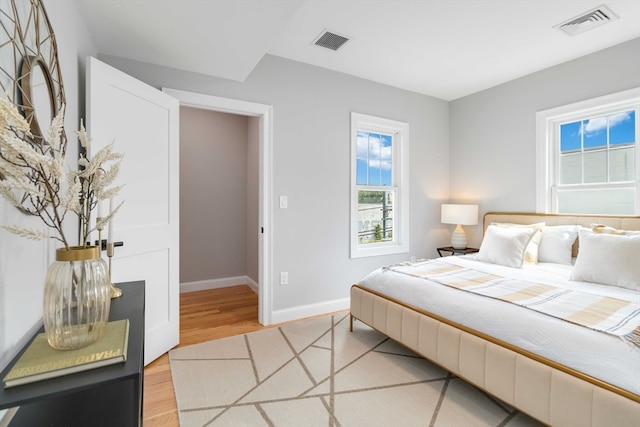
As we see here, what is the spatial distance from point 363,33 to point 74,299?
9.02 feet

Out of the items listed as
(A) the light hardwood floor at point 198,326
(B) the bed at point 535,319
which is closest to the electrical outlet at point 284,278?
(A) the light hardwood floor at point 198,326

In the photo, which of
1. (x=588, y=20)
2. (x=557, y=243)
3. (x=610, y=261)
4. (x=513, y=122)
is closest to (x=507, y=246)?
(x=557, y=243)

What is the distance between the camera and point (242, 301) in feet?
12.2

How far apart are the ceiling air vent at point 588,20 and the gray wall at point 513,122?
0.56 meters

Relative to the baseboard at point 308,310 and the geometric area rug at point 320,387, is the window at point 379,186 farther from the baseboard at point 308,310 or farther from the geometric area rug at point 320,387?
the geometric area rug at point 320,387

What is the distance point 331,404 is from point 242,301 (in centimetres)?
216

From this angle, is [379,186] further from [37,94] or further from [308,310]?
[37,94]

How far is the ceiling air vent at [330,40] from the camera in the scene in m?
2.67

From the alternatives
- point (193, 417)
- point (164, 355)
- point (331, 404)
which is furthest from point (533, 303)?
point (164, 355)

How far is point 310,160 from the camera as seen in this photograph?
10.6 ft

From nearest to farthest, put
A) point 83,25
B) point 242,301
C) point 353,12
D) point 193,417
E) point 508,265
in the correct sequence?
point 193,417
point 83,25
point 353,12
point 508,265
point 242,301

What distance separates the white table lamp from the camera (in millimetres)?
3822

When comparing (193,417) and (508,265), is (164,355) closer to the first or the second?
(193,417)

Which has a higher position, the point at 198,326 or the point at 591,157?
the point at 591,157
